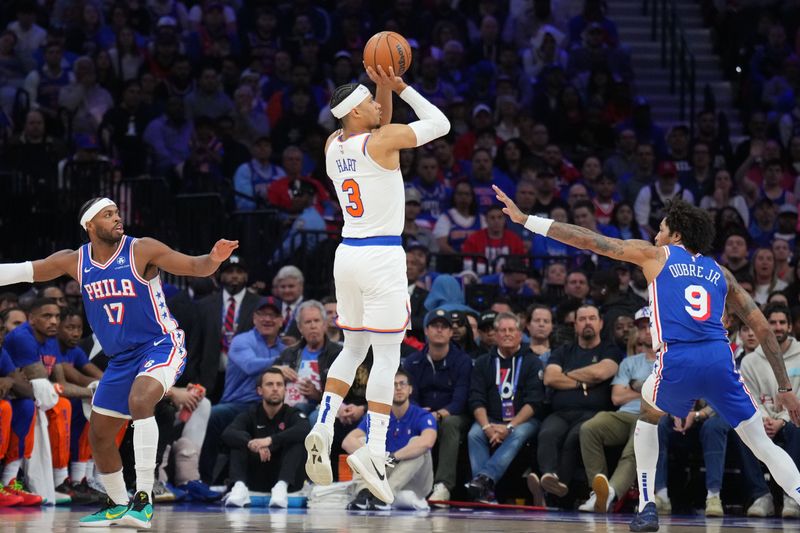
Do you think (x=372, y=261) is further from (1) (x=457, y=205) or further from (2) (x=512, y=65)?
(2) (x=512, y=65)

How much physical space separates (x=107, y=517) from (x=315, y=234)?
6.18 meters

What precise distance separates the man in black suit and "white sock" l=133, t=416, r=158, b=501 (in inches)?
169

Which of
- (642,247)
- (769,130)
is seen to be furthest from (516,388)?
(769,130)

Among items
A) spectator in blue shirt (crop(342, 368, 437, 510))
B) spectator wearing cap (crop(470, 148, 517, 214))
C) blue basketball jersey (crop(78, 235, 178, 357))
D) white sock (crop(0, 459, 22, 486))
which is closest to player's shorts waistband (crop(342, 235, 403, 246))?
blue basketball jersey (crop(78, 235, 178, 357))

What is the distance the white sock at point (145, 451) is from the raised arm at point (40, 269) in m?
1.20

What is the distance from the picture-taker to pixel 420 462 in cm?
1248

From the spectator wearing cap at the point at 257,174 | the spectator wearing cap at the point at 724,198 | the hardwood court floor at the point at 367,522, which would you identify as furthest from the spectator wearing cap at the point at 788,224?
the spectator wearing cap at the point at 257,174

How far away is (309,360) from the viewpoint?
1341cm

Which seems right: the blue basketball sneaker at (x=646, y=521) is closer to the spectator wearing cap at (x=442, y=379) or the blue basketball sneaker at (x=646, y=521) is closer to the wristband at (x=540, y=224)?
the wristband at (x=540, y=224)

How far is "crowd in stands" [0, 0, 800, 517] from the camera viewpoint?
41.8 ft

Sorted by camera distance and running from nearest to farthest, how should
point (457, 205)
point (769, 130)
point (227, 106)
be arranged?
point (457, 205)
point (227, 106)
point (769, 130)

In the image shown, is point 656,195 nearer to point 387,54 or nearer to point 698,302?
point 698,302

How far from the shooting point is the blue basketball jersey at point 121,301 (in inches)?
380

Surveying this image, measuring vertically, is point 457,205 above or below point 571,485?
above
